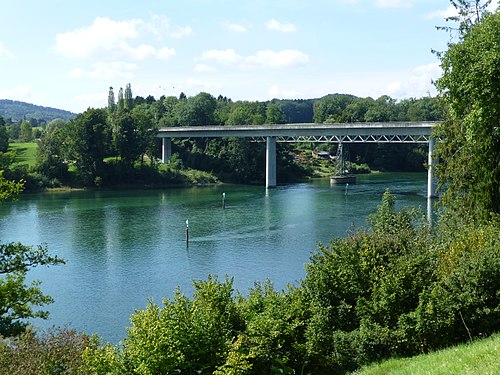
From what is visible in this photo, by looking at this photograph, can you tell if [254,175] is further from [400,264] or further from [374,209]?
[400,264]

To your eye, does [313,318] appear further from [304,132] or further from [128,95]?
[128,95]

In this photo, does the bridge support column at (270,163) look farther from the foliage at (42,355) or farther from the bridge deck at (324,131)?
the foliage at (42,355)

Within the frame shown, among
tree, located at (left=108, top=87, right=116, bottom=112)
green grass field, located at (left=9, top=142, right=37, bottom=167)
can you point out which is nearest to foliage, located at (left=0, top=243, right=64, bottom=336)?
green grass field, located at (left=9, top=142, right=37, bottom=167)

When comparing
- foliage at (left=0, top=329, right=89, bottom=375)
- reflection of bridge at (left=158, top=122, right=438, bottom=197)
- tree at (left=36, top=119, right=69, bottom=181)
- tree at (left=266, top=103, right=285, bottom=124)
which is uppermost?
tree at (left=266, top=103, right=285, bottom=124)

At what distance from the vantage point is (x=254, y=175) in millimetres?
111688

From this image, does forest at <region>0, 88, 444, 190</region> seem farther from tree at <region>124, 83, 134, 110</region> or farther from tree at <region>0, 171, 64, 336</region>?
tree at <region>0, 171, 64, 336</region>

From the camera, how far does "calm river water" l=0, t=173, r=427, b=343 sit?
3484 centimetres

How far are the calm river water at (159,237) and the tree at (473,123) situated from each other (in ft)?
39.1

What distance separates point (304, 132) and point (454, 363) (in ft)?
280

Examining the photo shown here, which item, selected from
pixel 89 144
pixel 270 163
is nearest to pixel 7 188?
pixel 89 144

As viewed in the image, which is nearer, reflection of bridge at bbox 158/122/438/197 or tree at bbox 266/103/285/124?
reflection of bridge at bbox 158/122/438/197

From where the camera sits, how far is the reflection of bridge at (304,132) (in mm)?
85688

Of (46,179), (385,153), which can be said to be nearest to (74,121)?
(46,179)

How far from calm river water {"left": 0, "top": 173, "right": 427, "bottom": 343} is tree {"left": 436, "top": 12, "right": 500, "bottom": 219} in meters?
11.9
